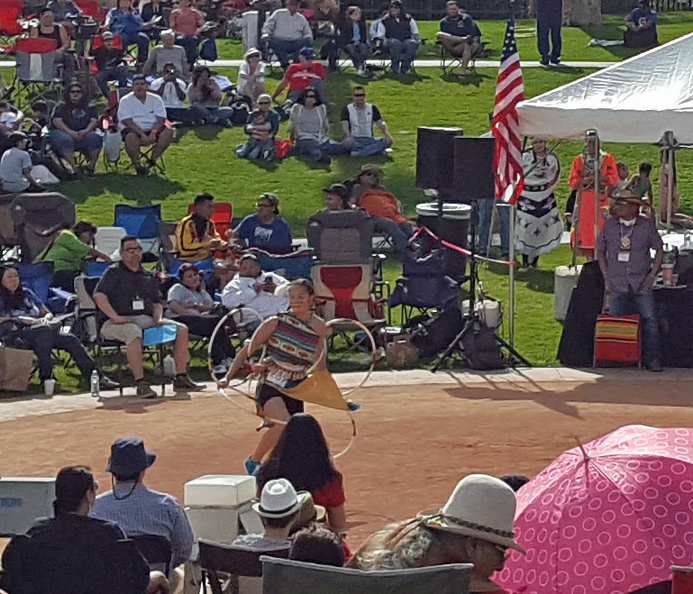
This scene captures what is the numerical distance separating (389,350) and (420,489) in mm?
4384

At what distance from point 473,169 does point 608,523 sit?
918 centimetres

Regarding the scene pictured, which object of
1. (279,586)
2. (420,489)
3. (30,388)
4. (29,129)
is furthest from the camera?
(29,129)

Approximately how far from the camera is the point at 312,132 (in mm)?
23938

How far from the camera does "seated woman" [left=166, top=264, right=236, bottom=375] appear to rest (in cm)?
1510

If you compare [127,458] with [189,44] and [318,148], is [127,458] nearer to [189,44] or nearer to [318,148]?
[318,148]

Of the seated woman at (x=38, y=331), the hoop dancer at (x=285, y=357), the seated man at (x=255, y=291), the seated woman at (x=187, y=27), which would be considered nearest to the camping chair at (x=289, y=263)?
the seated man at (x=255, y=291)

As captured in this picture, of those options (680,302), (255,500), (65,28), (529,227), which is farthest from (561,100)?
(65,28)

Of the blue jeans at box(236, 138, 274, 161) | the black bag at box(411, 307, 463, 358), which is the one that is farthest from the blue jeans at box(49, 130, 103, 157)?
the black bag at box(411, 307, 463, 358)

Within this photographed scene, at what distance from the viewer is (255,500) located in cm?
850

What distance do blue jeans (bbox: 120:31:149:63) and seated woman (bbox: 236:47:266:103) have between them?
3.23 metres

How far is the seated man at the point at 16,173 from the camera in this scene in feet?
66.7

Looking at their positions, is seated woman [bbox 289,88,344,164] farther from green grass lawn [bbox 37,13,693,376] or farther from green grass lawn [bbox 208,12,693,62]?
green grass lawn [bbox 208,12,693,62]

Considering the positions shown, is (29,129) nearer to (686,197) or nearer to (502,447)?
(686,197)

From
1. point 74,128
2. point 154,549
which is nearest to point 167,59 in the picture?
point 74,128
